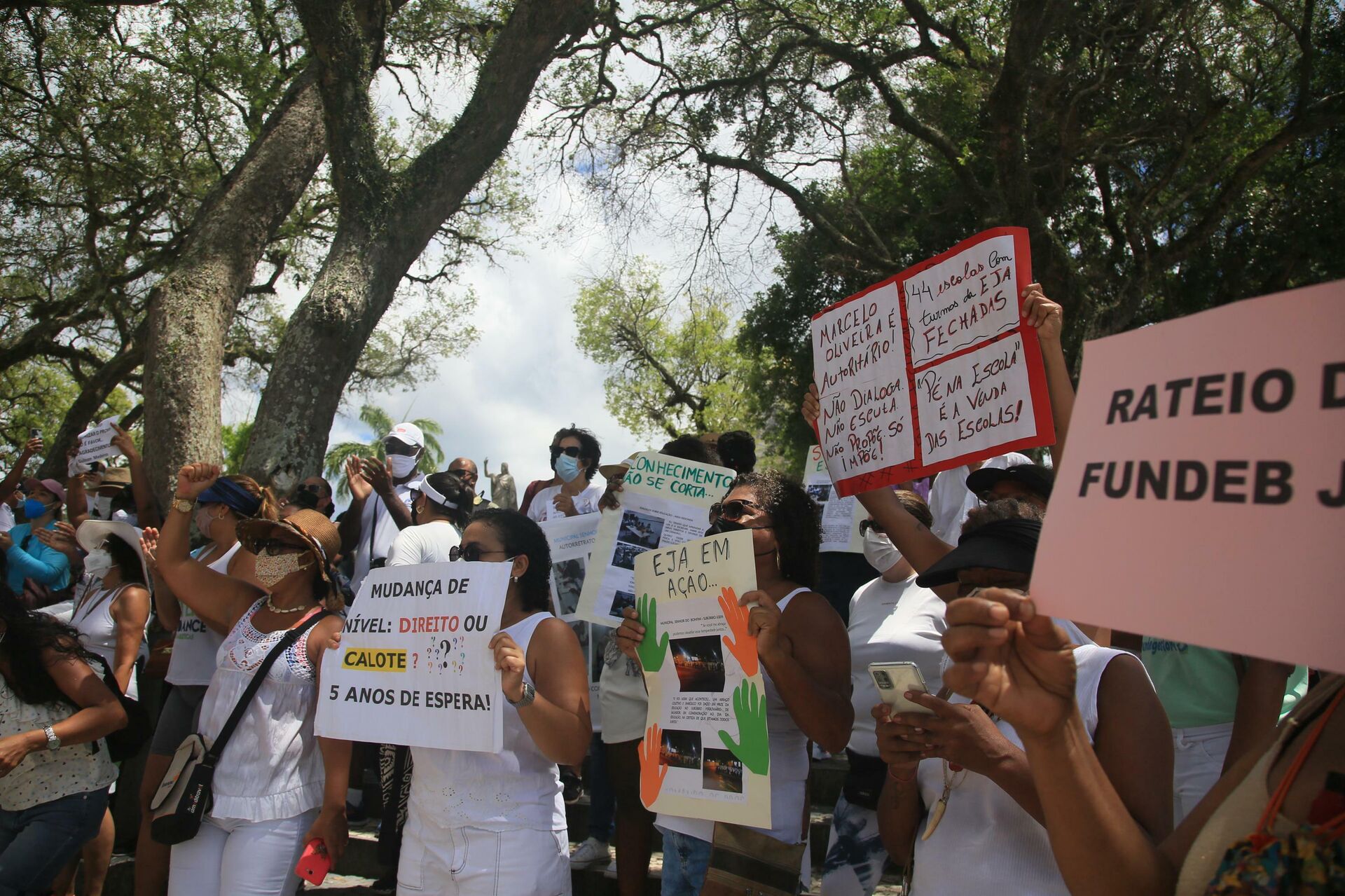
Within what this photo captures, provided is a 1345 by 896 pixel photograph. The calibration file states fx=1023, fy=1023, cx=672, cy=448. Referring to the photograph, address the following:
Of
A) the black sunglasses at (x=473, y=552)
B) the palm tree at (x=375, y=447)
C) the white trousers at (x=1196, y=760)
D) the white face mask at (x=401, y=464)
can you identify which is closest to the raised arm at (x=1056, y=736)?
the white trousers at (x=1196, y=760)

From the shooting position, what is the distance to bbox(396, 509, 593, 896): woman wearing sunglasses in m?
3.20

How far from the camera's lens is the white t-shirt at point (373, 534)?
624 centimetres

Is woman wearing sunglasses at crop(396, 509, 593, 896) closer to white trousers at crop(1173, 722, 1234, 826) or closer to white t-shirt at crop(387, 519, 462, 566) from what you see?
white t-shirt at crop(387, 519, 462, 566)

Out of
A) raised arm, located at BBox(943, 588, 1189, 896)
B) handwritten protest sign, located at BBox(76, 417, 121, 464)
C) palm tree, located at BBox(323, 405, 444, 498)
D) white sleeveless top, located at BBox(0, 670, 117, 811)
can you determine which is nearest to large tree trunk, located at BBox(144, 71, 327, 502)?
handwritten protest sign, located at BBox(76, 417, 121, 464)

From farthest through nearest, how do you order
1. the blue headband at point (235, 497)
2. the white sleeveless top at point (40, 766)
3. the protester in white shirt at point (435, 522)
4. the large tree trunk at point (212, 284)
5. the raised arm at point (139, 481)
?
the large tree trunk at point (212, 284)
the raised arm at point (139, 481)
the protester in white shirt at point (435, 522)
the blue headband at point (235, 497)
the white sleeveless top at point (40, 766)

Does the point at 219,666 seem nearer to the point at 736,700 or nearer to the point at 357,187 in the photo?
the point at 736,700

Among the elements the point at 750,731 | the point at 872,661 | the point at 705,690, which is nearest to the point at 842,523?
the point at 872,661

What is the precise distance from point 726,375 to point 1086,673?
3281 centimetres

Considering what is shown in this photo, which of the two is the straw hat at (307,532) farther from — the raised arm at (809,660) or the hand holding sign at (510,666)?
the raised arm at (809,660)

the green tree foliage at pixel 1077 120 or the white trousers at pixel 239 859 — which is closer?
the white trousers at pixel 239 859

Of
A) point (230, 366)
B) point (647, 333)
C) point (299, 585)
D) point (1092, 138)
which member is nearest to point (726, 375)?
point (647, 333)

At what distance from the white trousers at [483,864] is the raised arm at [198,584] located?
151 cm

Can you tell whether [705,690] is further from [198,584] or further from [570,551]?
[198,584]

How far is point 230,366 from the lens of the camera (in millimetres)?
21828
